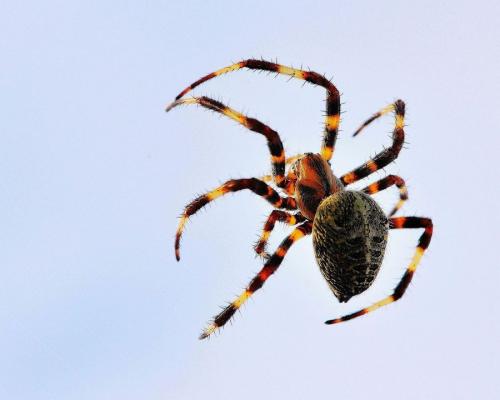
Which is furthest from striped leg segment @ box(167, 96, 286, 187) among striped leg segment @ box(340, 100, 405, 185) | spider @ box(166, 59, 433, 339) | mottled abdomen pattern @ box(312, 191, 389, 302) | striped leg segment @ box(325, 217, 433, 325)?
striped leg segment @ box(325, 217, 433, 325)

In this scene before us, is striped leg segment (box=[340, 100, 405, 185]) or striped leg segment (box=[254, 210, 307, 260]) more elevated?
striped leg segment (box=[340, 100, 405, 185])

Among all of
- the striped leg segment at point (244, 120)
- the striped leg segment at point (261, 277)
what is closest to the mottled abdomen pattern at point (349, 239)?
the striped leg segment at point (261, 277)

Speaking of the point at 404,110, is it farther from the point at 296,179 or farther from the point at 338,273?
the point at 338,273

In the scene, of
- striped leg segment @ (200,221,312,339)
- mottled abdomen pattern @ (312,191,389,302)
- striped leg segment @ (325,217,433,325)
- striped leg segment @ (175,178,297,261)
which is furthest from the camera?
striped leg segment @ (325,217,433,325)

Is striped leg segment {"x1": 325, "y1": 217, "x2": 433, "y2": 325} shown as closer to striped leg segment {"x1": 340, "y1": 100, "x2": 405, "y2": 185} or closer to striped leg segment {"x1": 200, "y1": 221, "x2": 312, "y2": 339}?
striped leg segment {"x1": 340, "y1": 100, "x2": 405, "y2": 185}

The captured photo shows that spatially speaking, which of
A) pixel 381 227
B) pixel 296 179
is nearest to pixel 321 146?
pixel 296 179

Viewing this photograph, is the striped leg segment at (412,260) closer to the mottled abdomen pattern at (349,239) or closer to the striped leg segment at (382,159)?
the striped leg segment at (382,159)

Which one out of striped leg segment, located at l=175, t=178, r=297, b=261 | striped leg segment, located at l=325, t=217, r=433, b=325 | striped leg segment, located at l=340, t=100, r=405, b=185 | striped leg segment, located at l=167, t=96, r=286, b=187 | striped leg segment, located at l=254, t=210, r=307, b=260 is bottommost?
striped leg segment, located at l=325, t=217, r=433, b=325
